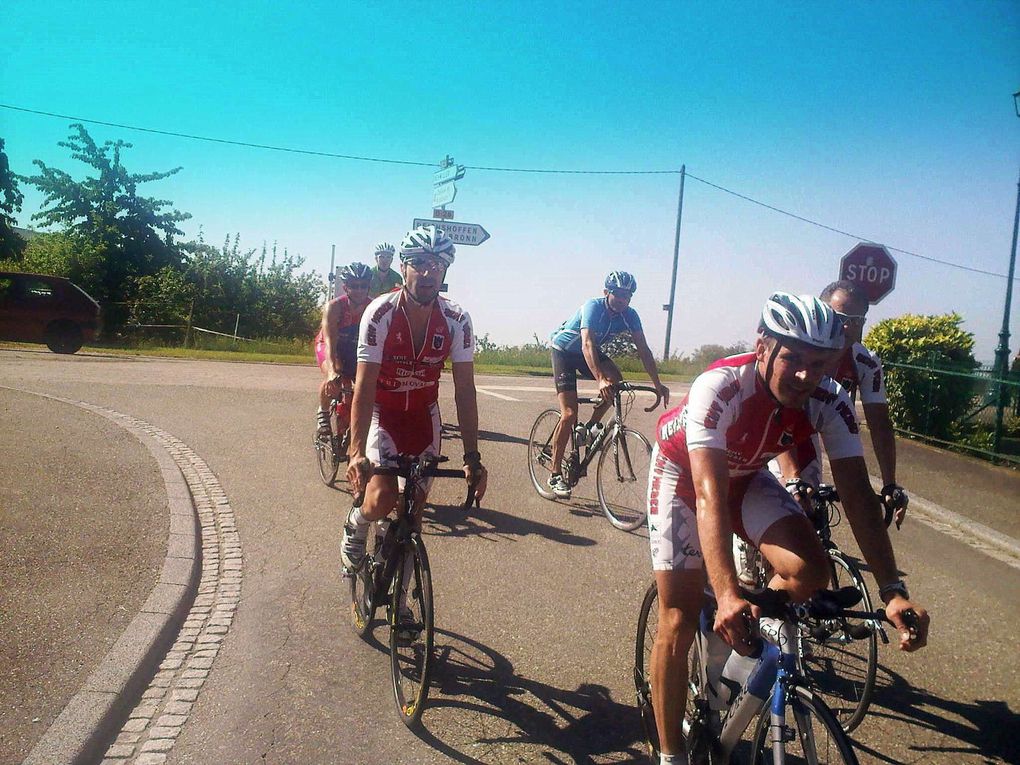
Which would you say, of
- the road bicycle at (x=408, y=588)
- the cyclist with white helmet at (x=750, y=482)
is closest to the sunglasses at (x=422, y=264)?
the road bicycle at (x=408, y=588)

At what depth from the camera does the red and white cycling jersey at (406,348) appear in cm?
412

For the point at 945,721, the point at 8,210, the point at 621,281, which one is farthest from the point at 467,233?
the point at 8,210

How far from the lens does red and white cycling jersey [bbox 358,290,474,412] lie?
4.12m

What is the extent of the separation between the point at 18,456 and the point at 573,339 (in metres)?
5.57

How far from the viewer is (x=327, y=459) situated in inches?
329

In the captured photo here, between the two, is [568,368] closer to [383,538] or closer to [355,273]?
[355,273]

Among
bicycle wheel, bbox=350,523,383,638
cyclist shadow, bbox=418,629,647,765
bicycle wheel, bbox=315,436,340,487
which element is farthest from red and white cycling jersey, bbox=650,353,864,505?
bicycle wheel, bbox=315,436,340,487

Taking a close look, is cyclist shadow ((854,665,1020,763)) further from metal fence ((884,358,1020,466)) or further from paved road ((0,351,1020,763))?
metal fence ((884,358,1020,466))

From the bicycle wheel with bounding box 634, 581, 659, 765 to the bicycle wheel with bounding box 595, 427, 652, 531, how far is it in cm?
346

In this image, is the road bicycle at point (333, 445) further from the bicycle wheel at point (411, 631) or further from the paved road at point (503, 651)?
the bicycle wheel at point (411, 631)

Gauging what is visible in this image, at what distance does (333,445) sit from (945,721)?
574 cm

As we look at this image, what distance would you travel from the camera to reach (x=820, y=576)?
271 centimetres

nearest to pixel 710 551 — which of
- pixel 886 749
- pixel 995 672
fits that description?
pixel 886 749

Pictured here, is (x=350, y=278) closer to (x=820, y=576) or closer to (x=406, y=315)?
(x=406, y=315)
